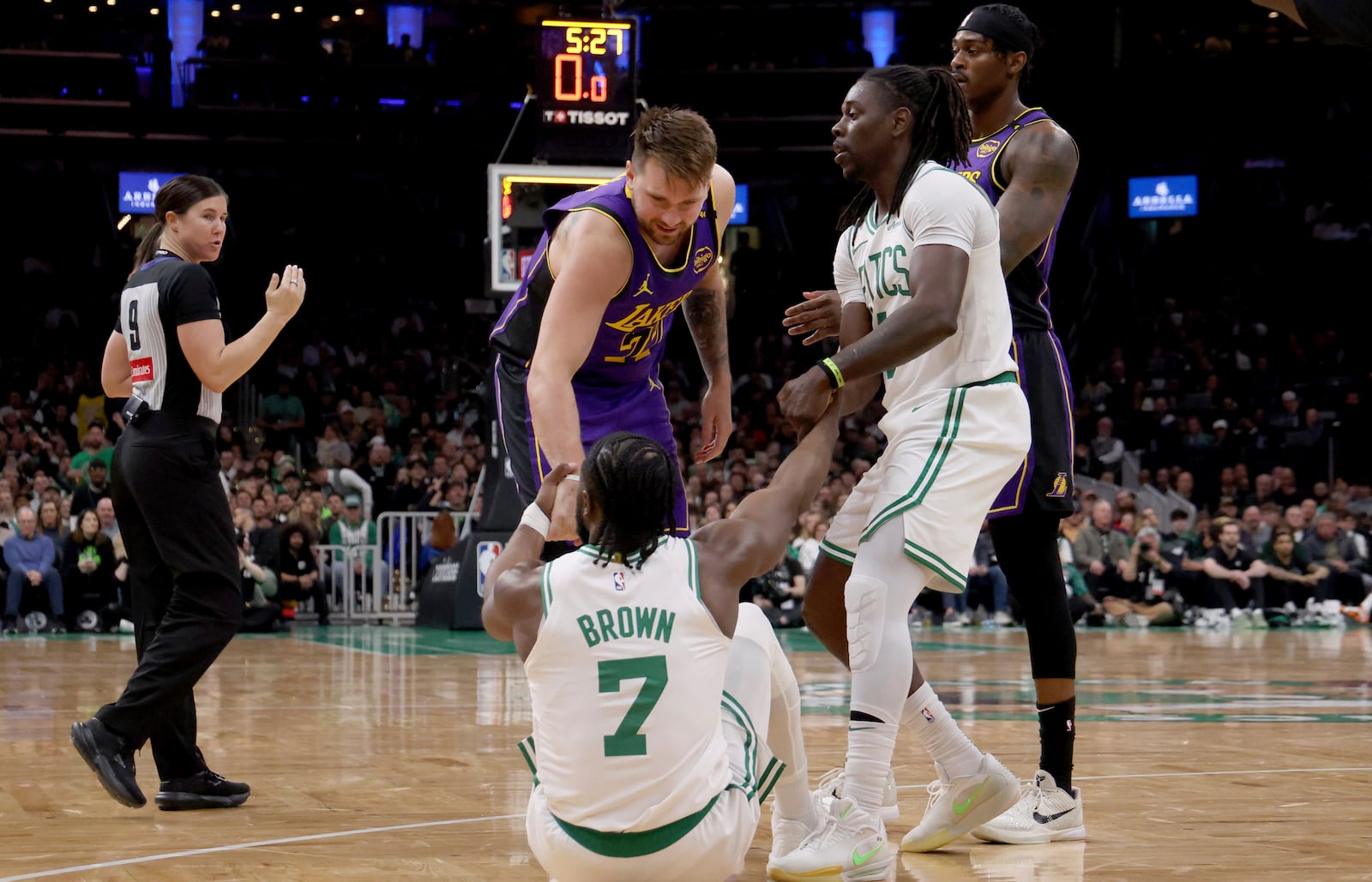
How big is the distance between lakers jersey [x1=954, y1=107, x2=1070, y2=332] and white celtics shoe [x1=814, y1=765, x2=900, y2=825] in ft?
4.39

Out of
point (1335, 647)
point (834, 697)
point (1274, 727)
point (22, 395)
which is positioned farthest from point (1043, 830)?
point (22, 395)

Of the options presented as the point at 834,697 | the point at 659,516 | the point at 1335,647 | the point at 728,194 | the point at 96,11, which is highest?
the point at 96,11

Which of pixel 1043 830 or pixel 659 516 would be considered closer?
pixel 659 516

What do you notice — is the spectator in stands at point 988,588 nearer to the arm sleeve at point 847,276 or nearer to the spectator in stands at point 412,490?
the spectator in stands at point 412,490

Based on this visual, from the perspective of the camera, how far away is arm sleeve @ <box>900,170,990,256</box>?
376 cm

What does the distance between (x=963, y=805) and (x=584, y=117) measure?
9.16 m

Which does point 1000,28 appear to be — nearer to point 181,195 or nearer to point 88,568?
point 181,195

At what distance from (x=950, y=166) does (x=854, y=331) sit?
1.69ft

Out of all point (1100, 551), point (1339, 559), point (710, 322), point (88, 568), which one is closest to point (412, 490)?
point (88, 568)

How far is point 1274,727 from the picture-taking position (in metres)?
6.53

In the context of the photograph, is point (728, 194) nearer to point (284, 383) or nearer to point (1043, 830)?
point (1043, 830)

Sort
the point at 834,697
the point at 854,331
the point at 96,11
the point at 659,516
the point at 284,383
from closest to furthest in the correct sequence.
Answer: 1. the point at 659,516
2. the point at 854,331
3. the point at 834,697
4. the point at 284,383
5. the point at 96,11

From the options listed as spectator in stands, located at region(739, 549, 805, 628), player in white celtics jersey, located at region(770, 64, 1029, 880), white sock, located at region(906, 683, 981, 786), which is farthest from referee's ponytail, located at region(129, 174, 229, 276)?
spectator in stands, located at region(739, 549, 805, 628)

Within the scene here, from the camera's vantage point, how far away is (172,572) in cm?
488
